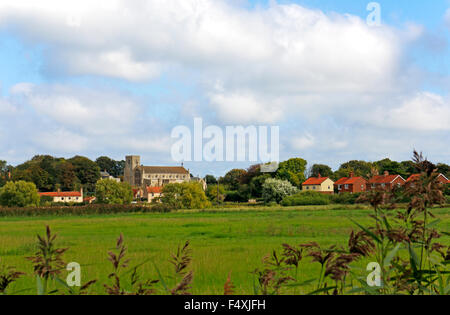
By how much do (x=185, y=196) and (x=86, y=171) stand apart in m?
68.4

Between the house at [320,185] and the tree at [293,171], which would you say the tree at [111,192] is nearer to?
the tree at [293,171]

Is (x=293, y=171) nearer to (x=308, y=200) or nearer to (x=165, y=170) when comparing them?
(x=308, y=200)

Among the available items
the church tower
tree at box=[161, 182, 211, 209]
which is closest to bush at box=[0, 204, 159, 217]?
tree at box=[161, 182, 211, 209]

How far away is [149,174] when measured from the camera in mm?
185625

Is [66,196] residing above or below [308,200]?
above

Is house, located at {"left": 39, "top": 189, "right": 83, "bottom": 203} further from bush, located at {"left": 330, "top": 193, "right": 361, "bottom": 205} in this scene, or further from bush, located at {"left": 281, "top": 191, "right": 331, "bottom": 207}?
bush, located at {"left": 330, "top": 193, "right": 361, "bottom": 205}

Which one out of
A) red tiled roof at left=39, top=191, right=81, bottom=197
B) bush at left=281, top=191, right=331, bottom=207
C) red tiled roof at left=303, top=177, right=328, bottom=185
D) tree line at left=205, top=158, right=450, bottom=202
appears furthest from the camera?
red tiled roof at left=39, top=191, right=81, bottom=197

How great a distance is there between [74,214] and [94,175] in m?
80.8

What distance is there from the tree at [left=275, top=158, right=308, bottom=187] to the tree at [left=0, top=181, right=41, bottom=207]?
54.0 m

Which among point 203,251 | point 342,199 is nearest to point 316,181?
point 342,199

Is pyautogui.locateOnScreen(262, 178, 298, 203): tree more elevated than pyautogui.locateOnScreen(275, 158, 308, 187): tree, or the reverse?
pyautogui.locateOnScreen(275, 158, 308, 187): tree

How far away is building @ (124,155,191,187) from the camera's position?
602 ft

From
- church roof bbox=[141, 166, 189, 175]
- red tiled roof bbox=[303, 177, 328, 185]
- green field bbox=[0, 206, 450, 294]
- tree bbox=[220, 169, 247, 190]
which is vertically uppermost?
church roof bbox=[141, 166, 189, 175]
